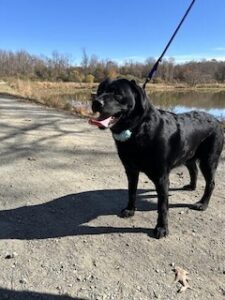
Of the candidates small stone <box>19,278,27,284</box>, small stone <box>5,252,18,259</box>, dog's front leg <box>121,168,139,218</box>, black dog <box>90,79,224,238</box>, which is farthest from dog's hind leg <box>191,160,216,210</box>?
small stone <box>19,278,27,284</box>

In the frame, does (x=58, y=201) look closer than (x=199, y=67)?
Yes

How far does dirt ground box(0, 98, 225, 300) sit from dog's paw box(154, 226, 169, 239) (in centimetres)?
7

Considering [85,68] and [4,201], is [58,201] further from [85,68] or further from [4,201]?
[85,68]

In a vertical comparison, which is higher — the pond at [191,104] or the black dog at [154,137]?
the black dog at [154,137]

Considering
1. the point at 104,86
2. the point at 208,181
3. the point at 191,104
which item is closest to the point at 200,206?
the point at 208,181

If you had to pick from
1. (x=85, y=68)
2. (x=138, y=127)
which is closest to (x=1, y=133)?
(x=138, y=127)

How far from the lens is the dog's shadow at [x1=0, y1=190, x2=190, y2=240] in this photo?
4379 millimetres

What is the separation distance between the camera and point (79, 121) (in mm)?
12109

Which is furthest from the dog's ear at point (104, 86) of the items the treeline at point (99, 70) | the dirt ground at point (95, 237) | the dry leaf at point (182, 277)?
the treeline at point (99, 70)

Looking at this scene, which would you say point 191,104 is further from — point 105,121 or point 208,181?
point 105,121

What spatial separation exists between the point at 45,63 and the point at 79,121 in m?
101

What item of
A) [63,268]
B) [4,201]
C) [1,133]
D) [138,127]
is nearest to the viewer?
[63,268]

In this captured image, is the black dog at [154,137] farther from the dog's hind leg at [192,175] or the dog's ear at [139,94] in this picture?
the dog's hind leg at [192,175]

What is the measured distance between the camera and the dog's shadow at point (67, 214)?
438 centimetres
